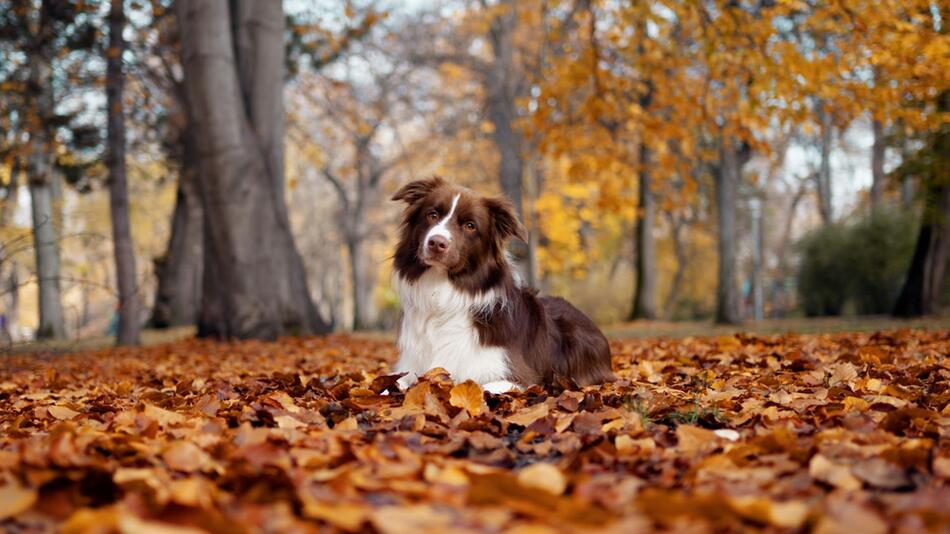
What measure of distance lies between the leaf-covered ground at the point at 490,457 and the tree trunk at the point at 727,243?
12.1m

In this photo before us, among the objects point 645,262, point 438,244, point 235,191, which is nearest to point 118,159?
point 235,191

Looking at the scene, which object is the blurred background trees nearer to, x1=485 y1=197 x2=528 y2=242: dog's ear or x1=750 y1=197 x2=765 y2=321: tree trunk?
x1=750 y1=197 x2=765 y2=321: tree trunk

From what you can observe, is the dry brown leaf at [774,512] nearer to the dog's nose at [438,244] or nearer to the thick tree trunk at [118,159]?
the dog's nose at [438,244]

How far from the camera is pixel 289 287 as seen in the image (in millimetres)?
11727

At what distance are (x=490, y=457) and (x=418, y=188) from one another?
2.35 m

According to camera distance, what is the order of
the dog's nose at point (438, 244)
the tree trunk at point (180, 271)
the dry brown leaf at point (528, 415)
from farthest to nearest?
1. the tree trunk at point (180, 271)
2. the dog's nose at point (438, 244)
3. the dry brown leaf at point (528, 415)

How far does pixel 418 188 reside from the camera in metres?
4.75

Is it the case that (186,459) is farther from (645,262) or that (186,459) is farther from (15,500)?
(645,262)

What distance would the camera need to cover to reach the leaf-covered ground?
184cm

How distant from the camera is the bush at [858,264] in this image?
69.5ft

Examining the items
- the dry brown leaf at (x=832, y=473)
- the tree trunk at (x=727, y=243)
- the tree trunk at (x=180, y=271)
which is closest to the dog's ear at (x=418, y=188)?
the dry brown leaf at (x=832, y=473)

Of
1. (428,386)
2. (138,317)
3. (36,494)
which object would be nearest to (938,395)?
(428,386)

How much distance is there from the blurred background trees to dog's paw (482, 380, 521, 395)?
11.4 ft

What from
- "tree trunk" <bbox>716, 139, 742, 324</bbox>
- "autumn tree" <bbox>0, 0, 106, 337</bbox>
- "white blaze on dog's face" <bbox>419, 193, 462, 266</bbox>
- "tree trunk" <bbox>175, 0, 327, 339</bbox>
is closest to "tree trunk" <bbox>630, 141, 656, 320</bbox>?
"tree trunk" <bbox>716, 139, 742, 324</bbox>
